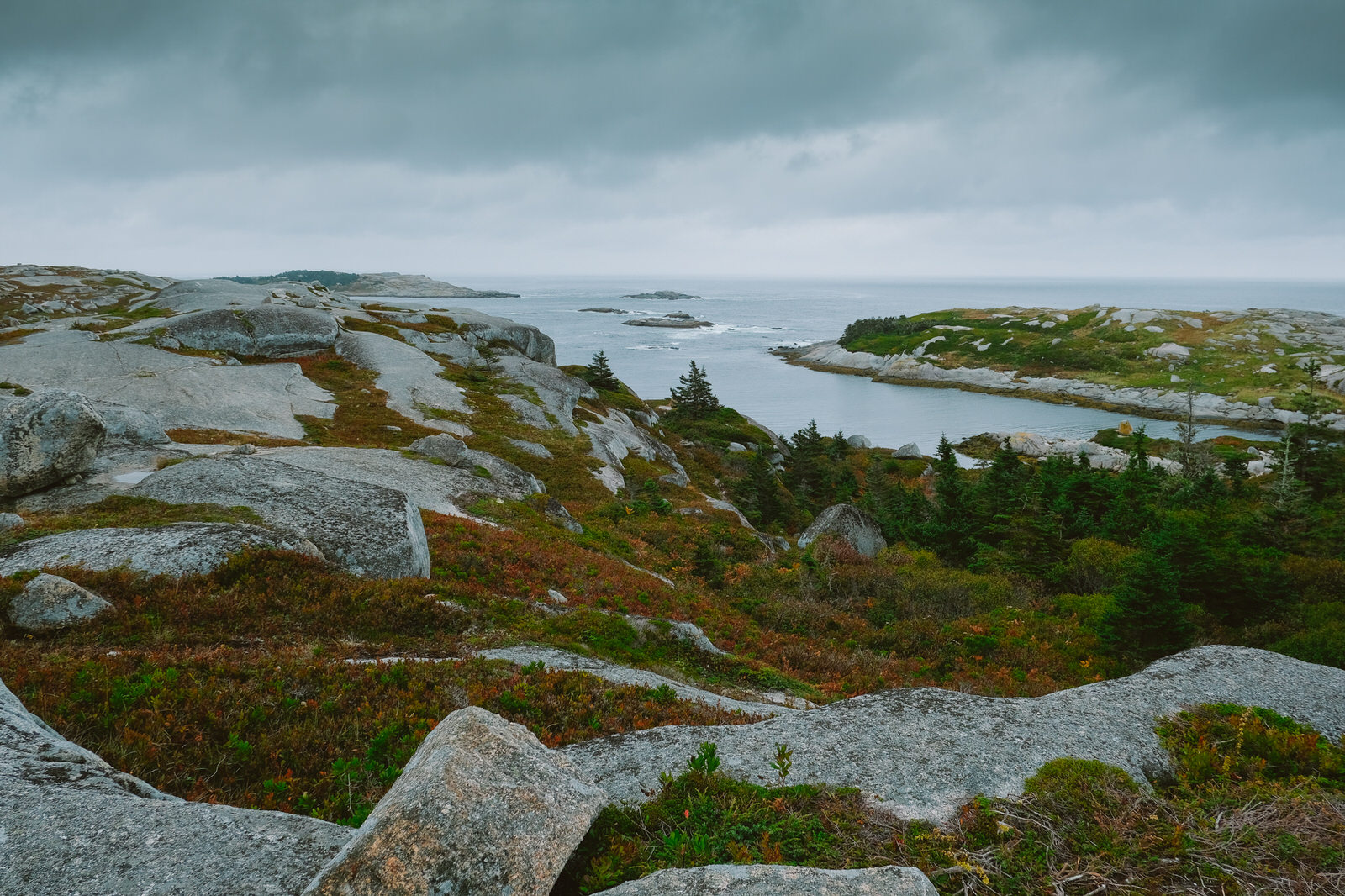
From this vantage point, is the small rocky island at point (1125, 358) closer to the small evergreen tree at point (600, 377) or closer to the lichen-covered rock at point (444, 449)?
the small evergreen tree at point (600, 377)

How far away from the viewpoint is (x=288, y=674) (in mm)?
9375

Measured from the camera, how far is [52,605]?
10.2 metres

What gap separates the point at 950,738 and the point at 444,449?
24797mm

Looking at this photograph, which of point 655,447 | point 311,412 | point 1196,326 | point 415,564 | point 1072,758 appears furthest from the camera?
point 1196,326

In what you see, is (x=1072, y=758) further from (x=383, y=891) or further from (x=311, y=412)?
(x=311, y=412)

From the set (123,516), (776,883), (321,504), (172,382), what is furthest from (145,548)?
(172,382)

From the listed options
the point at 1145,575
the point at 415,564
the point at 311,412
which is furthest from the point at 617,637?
the point at 311,412

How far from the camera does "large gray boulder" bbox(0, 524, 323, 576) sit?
470 inches

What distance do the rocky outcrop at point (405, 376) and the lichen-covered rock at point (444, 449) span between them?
8206 millimetres

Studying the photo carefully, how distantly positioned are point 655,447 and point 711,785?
45329 millimetres

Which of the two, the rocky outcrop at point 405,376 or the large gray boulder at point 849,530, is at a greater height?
the rocky outcrop at point 405,376

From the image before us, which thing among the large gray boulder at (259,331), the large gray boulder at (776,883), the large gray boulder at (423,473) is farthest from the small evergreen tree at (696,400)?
the large gray boulder at (776,883)

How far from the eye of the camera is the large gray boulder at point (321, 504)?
1484 centimetres

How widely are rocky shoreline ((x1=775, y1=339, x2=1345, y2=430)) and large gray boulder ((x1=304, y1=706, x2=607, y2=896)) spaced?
309 feet
